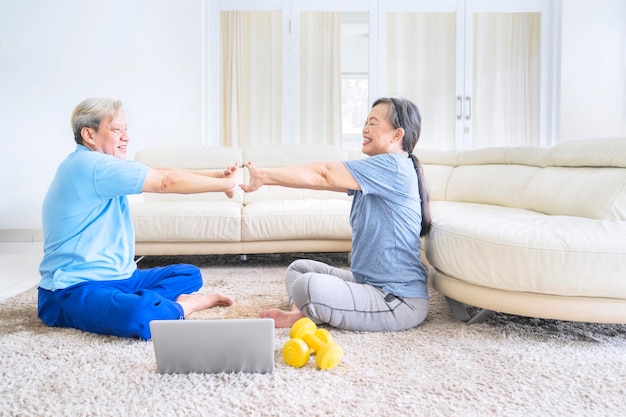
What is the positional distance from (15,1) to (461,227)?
4576mm

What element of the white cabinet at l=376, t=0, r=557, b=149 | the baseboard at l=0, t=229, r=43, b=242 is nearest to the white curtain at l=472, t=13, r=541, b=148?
the white cabinet at l=376, t=0, r=557, b=149

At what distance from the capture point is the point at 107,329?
1805 mm

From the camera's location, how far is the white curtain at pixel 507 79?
5180 mm

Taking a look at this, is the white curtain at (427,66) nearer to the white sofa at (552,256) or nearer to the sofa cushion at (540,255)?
the white sofa at (552,256)

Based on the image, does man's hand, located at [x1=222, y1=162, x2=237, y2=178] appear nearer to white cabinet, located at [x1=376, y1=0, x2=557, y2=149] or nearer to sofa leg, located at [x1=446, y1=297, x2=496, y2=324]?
sofa leg, located at [x1=446, y1=297, x2=496, y2=324]

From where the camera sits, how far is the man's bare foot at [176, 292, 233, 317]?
210cm

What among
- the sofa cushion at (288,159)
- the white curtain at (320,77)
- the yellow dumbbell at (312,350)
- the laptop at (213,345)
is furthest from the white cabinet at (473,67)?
the laptop at (213,345)

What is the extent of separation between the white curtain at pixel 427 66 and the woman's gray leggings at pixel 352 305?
3.64m

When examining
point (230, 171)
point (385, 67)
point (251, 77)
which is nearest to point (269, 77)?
point (251, 77)

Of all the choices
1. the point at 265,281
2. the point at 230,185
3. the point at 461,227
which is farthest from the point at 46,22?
the point at 461,227

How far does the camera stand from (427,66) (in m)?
5.19

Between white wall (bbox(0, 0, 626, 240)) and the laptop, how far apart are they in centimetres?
361

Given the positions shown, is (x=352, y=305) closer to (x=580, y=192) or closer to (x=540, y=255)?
(x=540, y=255)

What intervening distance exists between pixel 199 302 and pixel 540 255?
1312 millimetres
